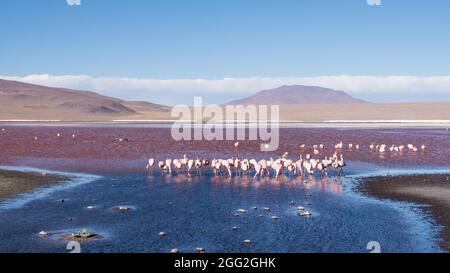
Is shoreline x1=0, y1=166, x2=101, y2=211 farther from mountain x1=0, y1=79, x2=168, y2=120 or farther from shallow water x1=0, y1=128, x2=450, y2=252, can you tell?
mountain x1=0, y1=79, x2=168, y2=120

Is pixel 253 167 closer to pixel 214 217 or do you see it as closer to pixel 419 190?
pixel 419 190

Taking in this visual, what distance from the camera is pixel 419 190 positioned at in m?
20.8

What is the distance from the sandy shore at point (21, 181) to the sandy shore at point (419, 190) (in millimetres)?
13069

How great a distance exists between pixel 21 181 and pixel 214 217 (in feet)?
34.4

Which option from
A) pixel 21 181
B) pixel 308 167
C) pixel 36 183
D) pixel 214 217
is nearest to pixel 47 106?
pixel 21 181

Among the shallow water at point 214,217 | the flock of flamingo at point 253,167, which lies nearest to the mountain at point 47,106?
the flock of flamingo at point 253,167

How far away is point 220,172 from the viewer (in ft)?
85.4

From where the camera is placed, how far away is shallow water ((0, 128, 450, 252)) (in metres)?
12.9

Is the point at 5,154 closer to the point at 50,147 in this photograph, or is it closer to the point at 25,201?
the point at 50,147

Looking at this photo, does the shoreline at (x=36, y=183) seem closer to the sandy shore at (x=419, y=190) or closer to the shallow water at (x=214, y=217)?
the shallow water at (x=214, y=217)

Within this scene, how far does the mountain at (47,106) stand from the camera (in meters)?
118

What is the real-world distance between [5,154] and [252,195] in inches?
840
